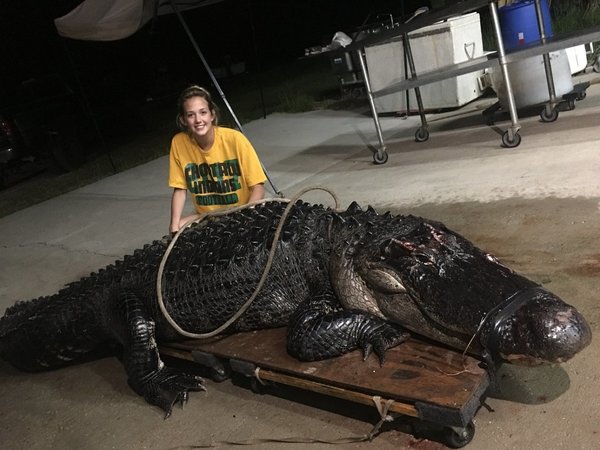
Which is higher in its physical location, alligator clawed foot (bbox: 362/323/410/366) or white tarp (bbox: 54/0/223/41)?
white tarp (bbox: 54/0/223/41)

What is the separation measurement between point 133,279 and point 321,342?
3.95ft

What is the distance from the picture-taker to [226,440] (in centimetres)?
230

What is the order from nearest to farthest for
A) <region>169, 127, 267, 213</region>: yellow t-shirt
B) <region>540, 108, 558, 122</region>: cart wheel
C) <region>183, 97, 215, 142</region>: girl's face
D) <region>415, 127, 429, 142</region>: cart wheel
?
<region>183, 97, 215, 142</region>: girl's face
<region>169, 127, 267, 213</region>: yellow t-shirt
<region>540, 108, 558, 122</region>: cart wheel
<region>415, 127, 429, 142</region>: cart wheel

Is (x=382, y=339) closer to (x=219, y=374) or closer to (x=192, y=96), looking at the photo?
(x=219, y=374)

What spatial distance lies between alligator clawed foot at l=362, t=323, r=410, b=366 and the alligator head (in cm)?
5

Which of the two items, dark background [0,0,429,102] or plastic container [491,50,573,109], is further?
dark background [0,0,429,102]

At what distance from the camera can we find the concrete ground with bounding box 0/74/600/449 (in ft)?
6.95

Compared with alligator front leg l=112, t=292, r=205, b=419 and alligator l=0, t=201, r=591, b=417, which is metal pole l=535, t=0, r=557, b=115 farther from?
alligator front leg l=112, t=292, r=205, b=419

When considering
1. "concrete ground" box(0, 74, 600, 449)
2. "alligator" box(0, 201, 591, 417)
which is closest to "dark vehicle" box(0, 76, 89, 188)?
→ "concrete ground" box(0, 74, 600, 449)

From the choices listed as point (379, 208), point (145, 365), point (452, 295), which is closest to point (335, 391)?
point (452, 295)

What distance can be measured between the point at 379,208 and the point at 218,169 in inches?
60.8

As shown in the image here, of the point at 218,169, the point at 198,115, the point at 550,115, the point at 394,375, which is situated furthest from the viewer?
the point at 550,115

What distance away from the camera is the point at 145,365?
2.74 m

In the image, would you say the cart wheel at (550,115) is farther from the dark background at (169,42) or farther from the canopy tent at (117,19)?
the dark background at (169,42)
